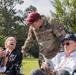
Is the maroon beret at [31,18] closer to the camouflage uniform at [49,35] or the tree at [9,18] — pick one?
the camouflage uniform at [49,35]

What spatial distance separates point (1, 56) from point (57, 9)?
20.3m

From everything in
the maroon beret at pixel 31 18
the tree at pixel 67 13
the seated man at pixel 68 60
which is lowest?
the seated man at pixel 68 60

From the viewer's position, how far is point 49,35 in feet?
16.9

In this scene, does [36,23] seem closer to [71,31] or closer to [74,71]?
[74,71]

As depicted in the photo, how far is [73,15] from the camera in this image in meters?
24.1

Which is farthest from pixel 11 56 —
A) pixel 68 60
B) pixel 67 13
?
pixel 67 13

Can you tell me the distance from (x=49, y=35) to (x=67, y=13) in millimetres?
19699

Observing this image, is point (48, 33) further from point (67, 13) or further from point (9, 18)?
point (9, 18)

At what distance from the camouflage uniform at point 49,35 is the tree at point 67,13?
60.1 feet

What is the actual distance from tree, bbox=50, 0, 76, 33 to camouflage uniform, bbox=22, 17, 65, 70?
18309 mm

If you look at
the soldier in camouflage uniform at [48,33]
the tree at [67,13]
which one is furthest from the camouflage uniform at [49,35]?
the tree at [67,13]

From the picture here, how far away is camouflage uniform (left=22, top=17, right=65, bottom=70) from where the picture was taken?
5078 millimetres

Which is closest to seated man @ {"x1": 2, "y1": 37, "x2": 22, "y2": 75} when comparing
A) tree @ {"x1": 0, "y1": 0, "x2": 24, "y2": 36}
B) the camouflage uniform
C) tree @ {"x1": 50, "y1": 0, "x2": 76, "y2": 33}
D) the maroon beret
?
the camouflage uniform

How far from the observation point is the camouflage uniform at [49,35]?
16.7ft
